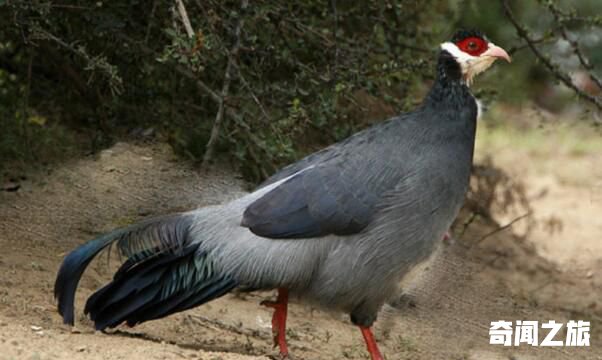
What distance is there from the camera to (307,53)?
7043mm

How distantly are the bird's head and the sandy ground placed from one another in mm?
1087

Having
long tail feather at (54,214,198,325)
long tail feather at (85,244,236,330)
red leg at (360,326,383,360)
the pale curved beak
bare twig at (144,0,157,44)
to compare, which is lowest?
red leg at (360,326,383,360)

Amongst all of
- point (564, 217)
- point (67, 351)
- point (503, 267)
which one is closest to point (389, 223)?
point (67, 351)

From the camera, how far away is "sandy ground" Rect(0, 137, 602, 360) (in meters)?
5.26

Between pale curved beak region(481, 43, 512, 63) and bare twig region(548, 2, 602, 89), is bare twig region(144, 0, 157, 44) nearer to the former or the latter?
pale curved beak region(481, 43, 512, 63)

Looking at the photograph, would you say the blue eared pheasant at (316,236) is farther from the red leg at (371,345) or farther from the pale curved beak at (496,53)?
the pale curved beak at (496,53)

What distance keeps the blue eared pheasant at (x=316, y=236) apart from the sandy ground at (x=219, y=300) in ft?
0.84

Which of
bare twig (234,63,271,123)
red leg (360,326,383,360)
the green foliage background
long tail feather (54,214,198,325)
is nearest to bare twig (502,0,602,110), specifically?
the green foliage background

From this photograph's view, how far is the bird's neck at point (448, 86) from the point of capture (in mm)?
5523

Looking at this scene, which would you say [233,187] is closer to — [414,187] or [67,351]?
[414,187]

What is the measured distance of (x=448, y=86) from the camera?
18.3 feet

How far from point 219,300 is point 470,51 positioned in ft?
6.78

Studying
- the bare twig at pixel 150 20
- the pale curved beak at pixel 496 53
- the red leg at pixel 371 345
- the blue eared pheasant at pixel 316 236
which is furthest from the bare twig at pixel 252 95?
the red leg at pixel 371 345

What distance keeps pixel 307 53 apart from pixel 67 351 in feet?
9.75
